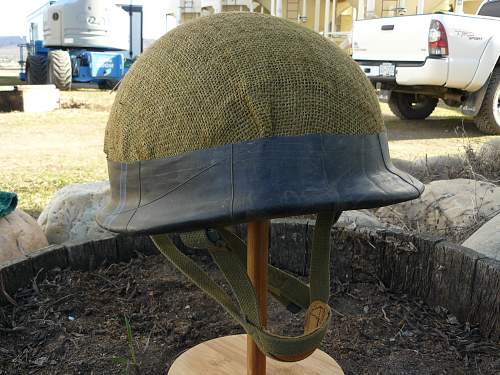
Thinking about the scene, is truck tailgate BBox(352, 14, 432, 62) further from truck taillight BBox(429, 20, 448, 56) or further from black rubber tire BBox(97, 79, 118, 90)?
black rubber tire BBox(97, 79, 118, 90)

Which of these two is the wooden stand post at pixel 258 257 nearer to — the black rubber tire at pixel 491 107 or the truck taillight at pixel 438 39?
the truck taillight at pixel 438 39

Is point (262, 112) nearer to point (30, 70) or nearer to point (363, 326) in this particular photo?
point (363, 326)

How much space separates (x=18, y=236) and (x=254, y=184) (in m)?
2.05

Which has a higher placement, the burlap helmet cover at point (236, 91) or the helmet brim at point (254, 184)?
the burlap helmet cover at point (236, 91)

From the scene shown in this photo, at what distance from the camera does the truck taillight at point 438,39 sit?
23.2 ft

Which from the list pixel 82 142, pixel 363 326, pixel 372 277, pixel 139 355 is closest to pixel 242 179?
pixel 139 355

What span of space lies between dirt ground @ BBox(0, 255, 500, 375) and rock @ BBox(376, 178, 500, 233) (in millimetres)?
1003

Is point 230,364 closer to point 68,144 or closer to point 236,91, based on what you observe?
point 236,91

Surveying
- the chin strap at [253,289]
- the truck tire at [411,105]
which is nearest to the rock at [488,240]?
the chin strap at [253,289]

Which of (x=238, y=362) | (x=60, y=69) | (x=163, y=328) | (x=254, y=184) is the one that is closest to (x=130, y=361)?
(x=163, y=328)

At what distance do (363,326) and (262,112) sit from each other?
1.31 m

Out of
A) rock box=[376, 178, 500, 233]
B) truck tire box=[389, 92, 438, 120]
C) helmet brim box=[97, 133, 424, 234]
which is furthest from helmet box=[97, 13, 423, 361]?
truck tire box=[389, 92, 438, 120]

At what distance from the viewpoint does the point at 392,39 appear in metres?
7.68

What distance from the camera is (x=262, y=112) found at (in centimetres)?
110
